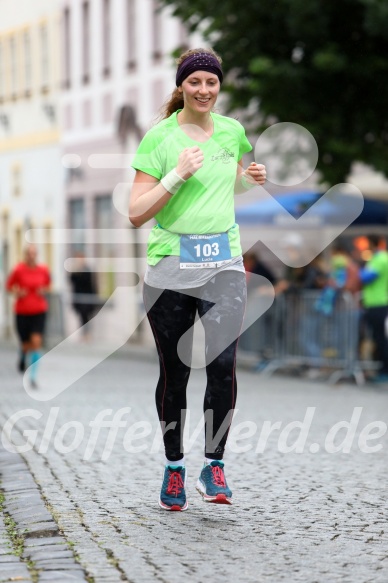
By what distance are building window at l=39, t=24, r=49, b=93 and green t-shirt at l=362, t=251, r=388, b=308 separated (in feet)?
80.0

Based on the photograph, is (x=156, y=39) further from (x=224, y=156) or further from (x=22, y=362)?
(x=224, y=156)

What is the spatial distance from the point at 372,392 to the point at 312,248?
399 inches

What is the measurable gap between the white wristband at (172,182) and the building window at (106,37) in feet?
104

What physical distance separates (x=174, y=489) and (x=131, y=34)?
30.3 meters

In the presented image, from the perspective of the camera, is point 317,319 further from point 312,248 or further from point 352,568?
point 352,568

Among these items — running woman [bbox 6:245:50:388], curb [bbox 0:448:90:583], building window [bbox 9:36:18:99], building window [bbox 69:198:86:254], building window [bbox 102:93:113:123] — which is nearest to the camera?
curb [bbox 0:448:90:583]

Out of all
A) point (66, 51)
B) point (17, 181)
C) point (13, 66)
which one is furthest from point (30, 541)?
point (13, 66)

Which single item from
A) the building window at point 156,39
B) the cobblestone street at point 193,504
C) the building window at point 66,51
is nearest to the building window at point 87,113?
the building window at point 66,51

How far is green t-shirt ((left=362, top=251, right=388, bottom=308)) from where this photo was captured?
1906cm

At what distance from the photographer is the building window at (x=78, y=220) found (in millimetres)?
39094

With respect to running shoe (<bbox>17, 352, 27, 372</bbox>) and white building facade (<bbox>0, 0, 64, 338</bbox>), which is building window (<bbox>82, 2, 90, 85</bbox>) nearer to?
white building facade (<bbox>0, 0, 64, 338</bbox>)

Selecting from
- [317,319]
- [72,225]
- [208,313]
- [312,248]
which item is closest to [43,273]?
[317,319]

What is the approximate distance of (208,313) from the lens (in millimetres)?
6906

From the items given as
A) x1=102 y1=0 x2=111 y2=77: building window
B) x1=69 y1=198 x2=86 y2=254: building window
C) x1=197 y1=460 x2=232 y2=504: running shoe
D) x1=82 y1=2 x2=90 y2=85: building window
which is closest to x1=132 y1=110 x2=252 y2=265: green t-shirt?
x1=197 y1=460 x2=232 y2=504: running shoe
